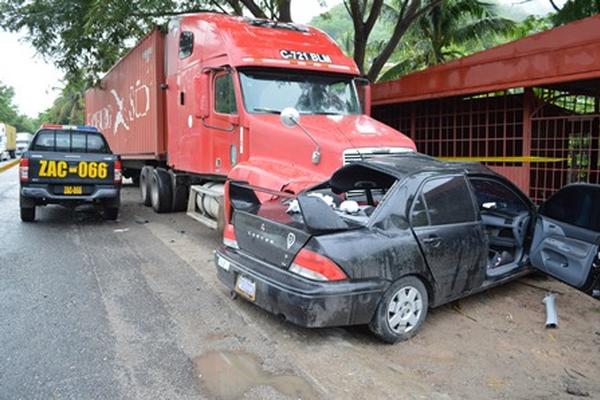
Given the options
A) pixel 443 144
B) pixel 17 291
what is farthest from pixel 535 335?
pixel 443 144

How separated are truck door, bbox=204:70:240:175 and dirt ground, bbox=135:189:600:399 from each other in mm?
2907

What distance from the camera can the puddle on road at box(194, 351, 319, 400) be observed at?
3451 millimetres

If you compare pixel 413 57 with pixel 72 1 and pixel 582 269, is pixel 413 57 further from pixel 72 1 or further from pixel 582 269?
pixel 582 269

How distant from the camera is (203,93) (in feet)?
26.6

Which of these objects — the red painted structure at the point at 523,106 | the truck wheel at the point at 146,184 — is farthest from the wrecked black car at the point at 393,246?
the truck wheel at the point at 146,184

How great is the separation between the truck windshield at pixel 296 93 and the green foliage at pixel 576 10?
6.01 m

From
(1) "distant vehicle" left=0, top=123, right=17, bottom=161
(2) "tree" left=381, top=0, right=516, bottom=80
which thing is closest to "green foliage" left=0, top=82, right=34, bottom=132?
(1) "distant vehicle" left=0, top=123, right=17, bottom=161

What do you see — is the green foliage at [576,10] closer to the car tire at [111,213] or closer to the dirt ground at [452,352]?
the dirt ground at [452,352]

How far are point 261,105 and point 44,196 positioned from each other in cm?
463

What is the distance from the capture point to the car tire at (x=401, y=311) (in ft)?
13.7

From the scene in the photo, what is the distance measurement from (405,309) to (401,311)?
52mm

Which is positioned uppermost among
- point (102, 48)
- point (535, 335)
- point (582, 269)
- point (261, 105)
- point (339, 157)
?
point (102, 48)

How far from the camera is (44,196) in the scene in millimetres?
9312

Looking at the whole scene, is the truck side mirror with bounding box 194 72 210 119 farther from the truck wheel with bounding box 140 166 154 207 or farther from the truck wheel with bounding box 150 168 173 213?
the truck wheel with bounding box 140 166 154 207
